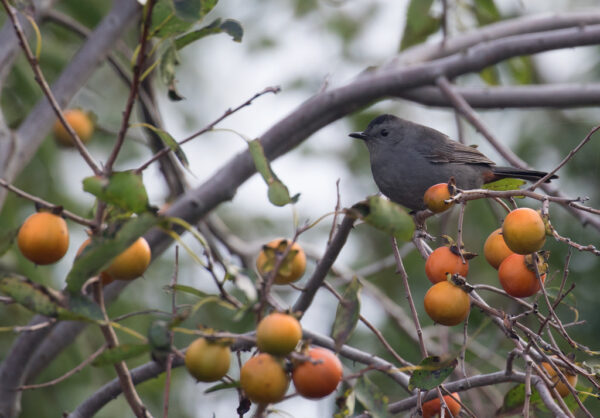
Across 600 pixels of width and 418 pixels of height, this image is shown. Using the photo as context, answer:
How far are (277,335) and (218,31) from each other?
1.27m

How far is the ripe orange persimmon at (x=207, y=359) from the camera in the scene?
1832 millimetres

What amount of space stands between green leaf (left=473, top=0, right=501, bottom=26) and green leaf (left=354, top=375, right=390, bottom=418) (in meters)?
3.73

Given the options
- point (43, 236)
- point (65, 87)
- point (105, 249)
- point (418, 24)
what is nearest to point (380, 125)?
point (418, 24)

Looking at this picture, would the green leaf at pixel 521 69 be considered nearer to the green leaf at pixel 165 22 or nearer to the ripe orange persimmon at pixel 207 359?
the green leaf at pixel 165 22

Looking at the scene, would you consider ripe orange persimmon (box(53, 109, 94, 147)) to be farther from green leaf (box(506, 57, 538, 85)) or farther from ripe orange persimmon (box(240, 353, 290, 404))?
ripe orange persimmon (box(240, 353, 290, 404))

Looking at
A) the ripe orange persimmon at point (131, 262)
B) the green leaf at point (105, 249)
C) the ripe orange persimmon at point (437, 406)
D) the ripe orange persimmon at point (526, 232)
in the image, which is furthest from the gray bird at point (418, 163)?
the green leaf at point (105, 249)

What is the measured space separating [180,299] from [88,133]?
1.99m

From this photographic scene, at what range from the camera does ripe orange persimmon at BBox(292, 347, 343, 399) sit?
1.86 m

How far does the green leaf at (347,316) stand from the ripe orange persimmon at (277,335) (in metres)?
0.29

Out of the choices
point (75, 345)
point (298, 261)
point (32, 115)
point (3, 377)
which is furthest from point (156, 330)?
point (75, 345)

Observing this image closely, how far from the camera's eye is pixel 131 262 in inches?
82.9

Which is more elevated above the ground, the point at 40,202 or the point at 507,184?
the point at 507,184

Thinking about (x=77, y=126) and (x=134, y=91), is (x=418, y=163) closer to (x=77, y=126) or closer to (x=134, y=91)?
(x=77, y=126)

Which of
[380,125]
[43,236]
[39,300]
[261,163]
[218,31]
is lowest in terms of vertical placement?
[39,300]
